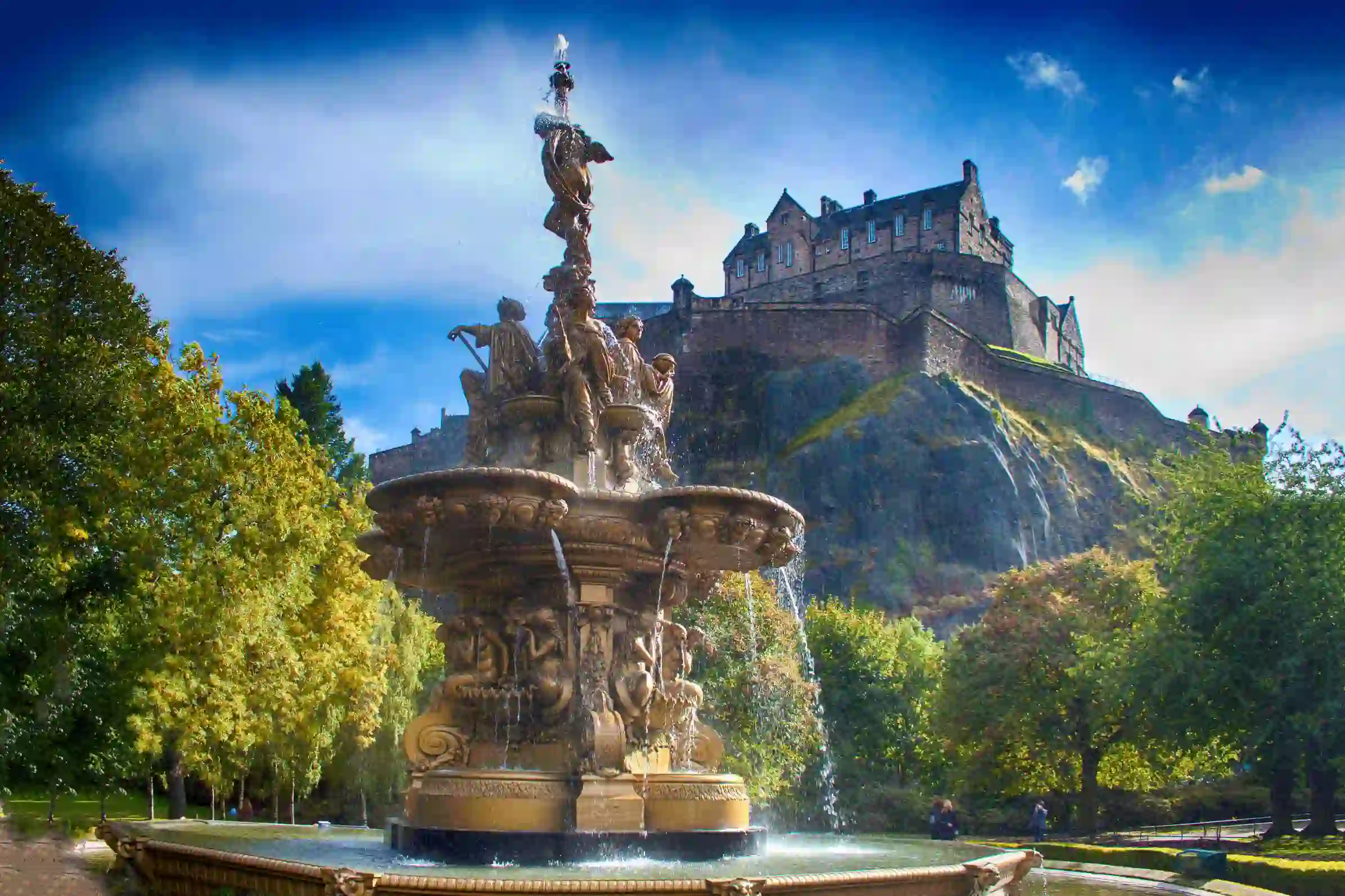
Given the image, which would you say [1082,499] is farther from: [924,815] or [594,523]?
[594,523]

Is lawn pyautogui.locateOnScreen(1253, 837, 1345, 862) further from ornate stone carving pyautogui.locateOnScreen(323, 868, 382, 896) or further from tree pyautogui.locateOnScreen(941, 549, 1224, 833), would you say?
ornate stone carving pyautogui.locateOnScreen(323, 868, 382, 896)

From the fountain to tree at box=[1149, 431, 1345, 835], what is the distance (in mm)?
18498

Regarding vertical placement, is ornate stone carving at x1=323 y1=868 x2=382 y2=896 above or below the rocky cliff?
below

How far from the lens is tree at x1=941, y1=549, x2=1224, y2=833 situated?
36.4 meters

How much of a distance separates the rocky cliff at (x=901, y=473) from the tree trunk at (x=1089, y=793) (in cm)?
2832

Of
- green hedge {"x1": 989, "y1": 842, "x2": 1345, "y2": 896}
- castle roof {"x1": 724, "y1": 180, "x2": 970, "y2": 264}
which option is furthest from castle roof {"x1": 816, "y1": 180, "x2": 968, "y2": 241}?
green hedge {"x1": 989, "y1": 842, "x2": 1345, "y2": 896}

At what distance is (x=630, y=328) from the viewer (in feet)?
43.7

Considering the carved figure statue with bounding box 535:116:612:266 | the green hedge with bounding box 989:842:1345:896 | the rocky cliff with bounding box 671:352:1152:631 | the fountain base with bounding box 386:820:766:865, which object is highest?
the rocky cliff with bounding box 671:352:1152:631

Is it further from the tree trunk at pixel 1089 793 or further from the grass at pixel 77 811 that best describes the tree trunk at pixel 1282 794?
the grass at pixel 77 811

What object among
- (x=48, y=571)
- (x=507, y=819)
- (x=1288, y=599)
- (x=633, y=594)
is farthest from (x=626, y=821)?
(x=1288, y=599)

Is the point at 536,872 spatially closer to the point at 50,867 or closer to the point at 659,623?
the point at 659,623

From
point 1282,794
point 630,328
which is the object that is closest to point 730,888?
point 630,328

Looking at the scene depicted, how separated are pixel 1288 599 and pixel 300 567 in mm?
22384

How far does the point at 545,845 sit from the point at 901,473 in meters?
66.5
